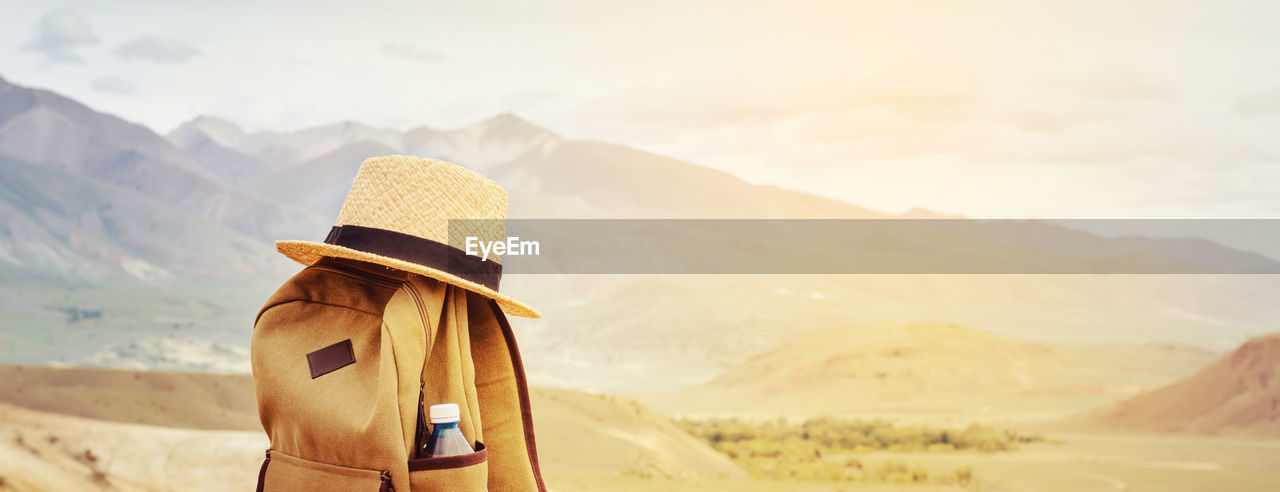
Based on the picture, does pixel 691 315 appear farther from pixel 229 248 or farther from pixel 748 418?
pixel 229 248

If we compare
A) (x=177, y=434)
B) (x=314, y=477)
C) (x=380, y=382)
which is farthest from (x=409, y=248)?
(x=177, y=434)

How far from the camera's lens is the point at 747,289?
38.6 metres

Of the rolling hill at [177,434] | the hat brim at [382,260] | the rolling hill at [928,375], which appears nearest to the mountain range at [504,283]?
the rolling hill at [928,375]

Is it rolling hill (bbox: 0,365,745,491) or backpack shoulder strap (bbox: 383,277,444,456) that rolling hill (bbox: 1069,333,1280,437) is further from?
backpack shoulder strap (bbox: 383,277,444,456)

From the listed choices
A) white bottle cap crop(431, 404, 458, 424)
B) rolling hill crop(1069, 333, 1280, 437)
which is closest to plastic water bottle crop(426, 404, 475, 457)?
white bottle cap crop(431, 404, 458, 424)

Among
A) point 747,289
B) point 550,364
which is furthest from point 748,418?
point 747,289

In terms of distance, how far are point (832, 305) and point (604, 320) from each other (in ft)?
27.5

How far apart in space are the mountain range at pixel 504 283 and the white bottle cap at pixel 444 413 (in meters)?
24.4

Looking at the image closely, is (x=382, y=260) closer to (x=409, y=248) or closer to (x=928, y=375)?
(x=409, y=248)

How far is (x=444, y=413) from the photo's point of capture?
2.29 m

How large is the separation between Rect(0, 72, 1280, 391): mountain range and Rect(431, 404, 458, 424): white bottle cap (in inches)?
960

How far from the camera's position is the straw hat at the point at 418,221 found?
246cm

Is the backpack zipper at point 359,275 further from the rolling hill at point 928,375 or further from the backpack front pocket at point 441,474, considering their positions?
the rolling hill at point 928,375

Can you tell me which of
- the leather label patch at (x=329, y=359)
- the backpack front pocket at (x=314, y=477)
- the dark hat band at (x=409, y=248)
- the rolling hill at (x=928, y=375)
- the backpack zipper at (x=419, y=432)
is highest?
the dark hat band at (x=409, y=248)
